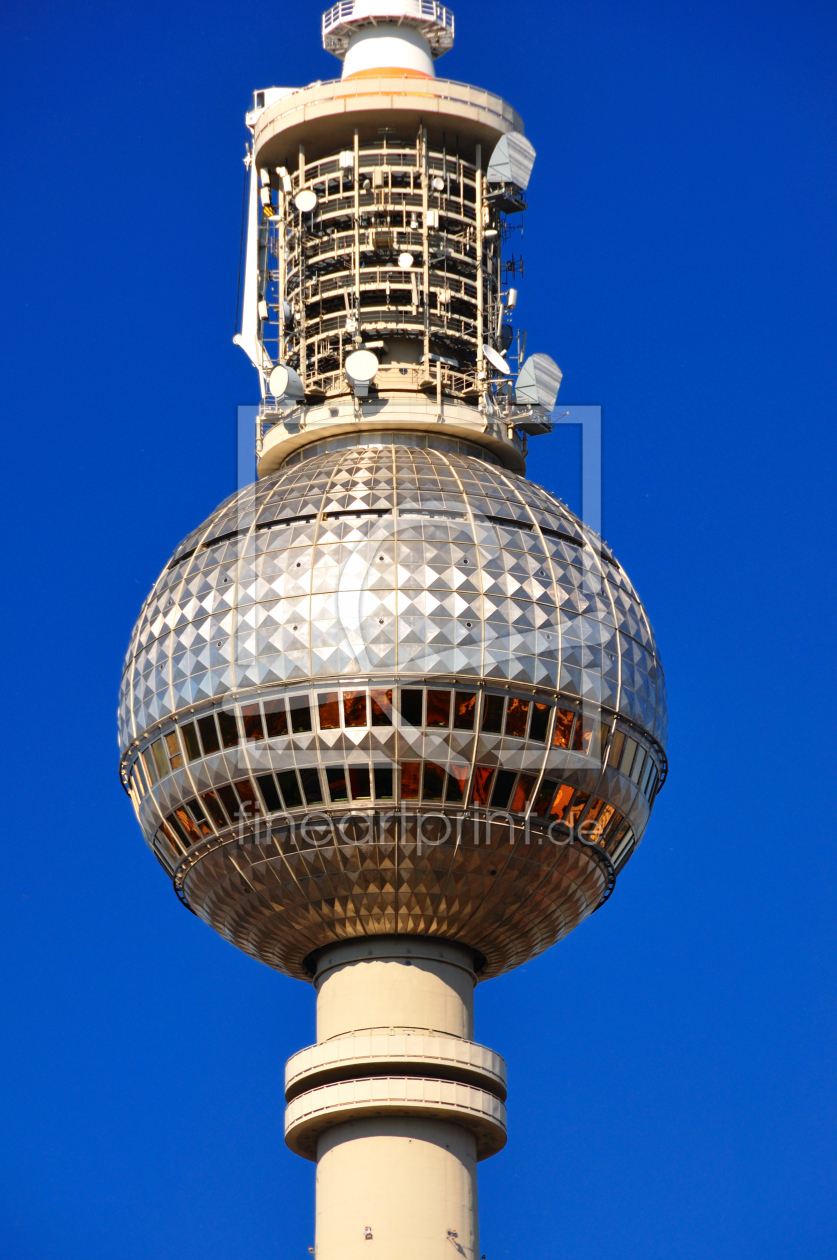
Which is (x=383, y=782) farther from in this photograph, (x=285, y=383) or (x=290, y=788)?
(x=285, y=383)

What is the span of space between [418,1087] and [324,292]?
27.1 metres

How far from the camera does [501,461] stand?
8038cm

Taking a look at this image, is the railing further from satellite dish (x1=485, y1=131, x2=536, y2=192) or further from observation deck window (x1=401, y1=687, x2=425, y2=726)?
observation deck window (x1=401, y1=687, x2=425, y2=726)

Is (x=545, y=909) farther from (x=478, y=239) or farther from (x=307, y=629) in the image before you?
(x=478, y=239)

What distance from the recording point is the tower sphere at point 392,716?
69375mm

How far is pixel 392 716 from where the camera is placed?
6900 cm

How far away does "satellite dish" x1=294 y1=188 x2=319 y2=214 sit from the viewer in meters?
80.9

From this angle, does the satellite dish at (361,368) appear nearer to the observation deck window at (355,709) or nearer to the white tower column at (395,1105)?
the observation deck window at (355,709)

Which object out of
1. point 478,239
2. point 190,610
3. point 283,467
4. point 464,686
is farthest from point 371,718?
point 478,239

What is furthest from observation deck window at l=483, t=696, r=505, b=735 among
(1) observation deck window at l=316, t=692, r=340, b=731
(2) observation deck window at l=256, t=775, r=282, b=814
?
(2) observation deck window at l=256, t=775, r=282, b=814

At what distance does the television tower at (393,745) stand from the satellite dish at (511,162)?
20.8ft

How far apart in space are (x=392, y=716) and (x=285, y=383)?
14.1 m

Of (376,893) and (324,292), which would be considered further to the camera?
(324,292)

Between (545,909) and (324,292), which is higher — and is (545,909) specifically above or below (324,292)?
below
